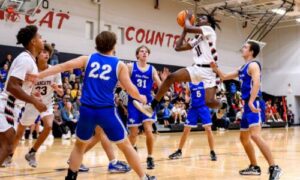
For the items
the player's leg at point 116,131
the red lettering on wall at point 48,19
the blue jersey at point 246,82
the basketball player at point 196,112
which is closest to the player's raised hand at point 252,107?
the blue jersey at point 246,82

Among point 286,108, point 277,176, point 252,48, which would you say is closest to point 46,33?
point 252,48

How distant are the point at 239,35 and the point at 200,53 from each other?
22253 mm

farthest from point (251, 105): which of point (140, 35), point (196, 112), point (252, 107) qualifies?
point (140, 35)

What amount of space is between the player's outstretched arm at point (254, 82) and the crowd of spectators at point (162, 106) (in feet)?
14.6

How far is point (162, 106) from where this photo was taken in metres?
17.2

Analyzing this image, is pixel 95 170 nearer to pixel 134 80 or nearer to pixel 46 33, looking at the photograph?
pixel 134 80

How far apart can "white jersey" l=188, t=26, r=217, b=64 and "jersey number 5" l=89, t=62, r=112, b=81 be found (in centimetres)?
231

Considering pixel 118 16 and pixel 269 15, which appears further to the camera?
pixel 269 15

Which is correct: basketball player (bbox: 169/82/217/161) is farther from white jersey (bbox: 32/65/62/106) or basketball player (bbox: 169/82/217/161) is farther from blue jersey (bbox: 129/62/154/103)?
white jersey (bbox: 32/65/62/106)

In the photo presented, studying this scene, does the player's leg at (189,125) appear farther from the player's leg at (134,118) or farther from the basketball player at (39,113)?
the basketball player at (39,113)

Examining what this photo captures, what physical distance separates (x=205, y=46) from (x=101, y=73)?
2.47 meters

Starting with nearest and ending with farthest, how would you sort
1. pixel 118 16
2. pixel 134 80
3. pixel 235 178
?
pixel 235 178
pixel 134 80
pixel 118 16

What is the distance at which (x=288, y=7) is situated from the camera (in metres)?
23.2

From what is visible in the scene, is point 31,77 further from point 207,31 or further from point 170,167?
point 170,167
